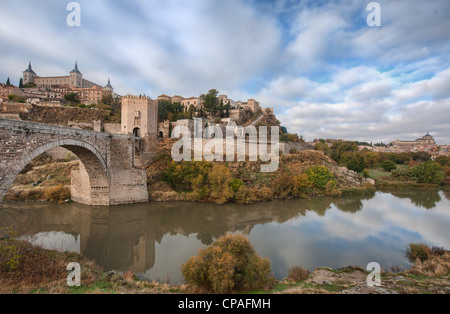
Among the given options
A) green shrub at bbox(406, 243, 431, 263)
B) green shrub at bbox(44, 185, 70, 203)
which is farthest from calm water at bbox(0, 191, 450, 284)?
green shrub at bbox(44, 185, 70, 203)

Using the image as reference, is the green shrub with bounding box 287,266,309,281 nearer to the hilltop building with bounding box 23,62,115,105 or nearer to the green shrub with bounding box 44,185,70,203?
the green shrub with bounding box 44,185,70,203

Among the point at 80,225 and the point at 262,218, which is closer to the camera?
the point at 80,225

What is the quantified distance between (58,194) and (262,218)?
16330mm

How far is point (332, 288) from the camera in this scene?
6.20 m

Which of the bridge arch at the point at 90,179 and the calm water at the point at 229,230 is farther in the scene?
the bridge arch at the point at 90,179

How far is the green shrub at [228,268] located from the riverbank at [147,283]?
319 mm

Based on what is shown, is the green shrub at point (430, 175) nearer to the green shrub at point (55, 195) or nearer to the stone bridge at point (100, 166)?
the stone bridge at point (100, 166)

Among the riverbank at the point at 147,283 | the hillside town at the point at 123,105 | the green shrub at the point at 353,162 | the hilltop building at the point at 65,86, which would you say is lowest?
the riverbank at the point at 147,283

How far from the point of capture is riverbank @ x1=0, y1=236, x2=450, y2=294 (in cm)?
545

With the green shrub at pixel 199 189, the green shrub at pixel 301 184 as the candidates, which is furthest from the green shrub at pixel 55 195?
the green shrub at pixel 301 184

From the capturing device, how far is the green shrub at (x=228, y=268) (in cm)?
572

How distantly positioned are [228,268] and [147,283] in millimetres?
3033
